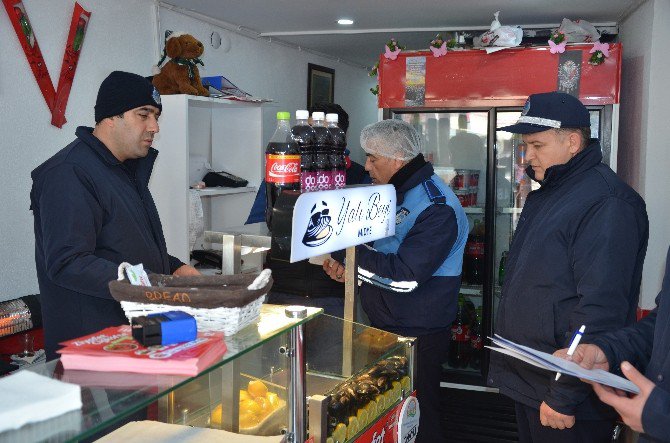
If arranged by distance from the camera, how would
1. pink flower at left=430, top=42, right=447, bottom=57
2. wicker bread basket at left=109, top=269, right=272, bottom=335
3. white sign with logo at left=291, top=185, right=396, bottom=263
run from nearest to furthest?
wicker bread basket at left=109, top=269, right=272, bottom=335
white sign with logo at left=291, top=185, right=396, bottom=263
pink flower at left=430, top=42, right=447, bottom=57

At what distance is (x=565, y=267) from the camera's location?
2252mm

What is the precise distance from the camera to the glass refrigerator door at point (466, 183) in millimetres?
5234

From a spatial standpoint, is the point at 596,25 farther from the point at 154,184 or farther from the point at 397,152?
the point at 154,184

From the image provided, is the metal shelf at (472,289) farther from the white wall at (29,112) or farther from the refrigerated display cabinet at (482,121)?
the white wall at (29,112)

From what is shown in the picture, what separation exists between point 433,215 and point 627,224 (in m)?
0.87

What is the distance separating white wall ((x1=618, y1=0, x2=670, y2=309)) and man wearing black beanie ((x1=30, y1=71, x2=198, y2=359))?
333 cm

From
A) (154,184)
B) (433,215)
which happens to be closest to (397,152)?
(433,215)

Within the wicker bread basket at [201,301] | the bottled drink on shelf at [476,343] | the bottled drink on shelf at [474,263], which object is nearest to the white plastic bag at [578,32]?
the bottled drink on shelf at [474,263]

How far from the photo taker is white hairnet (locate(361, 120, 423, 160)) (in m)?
3.04

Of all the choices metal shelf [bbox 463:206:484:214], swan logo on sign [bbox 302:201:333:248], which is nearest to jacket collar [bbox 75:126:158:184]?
swan logo on sign [bbox 302:201:333:248]

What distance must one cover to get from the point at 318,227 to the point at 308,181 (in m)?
0.20

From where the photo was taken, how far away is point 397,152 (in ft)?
9.98

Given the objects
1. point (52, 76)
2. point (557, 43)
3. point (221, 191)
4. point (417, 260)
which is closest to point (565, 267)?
point (417, 260)

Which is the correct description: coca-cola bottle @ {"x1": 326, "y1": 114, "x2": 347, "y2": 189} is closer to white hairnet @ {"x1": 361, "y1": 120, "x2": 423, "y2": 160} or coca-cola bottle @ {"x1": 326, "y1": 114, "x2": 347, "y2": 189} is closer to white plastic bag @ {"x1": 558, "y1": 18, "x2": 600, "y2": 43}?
white hairnet @ {"x1": 361, "y1": 120, "x2": 423, "y2": 160}
